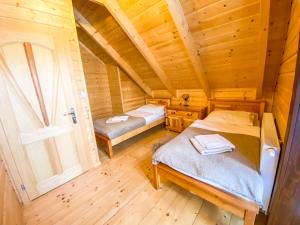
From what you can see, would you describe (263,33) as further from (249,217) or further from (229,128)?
(249,217)

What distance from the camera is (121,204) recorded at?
163 centimetres

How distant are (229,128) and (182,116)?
55.6 inches

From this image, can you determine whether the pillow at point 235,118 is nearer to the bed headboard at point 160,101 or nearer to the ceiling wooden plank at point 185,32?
the ceiling wooden plank at point 185,32

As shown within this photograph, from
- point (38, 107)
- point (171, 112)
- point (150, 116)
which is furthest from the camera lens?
point (171, 112)

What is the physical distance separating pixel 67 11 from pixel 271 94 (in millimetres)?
3584

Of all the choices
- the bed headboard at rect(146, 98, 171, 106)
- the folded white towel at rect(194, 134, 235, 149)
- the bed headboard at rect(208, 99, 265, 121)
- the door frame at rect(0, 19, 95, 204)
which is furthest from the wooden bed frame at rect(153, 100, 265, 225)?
the bed headboard at rect(146, 98, 171, 106)

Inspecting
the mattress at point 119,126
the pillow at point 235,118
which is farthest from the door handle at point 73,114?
the pillow at point 235,118

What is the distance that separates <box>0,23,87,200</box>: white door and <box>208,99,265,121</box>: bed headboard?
2746 millimetres

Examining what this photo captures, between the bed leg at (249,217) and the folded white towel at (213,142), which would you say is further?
the folded white towel at (213,142)

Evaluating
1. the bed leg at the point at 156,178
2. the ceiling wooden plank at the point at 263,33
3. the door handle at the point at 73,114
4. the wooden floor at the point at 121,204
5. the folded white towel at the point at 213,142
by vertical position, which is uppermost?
the ceiling wooden plank at the point at 263,33

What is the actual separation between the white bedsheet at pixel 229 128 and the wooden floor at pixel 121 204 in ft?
3.13

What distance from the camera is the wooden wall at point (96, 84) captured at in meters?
4.07

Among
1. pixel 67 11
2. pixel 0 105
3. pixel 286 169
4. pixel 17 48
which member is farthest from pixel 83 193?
pixel 67 11

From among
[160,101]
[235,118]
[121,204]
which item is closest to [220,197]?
[121,204]
